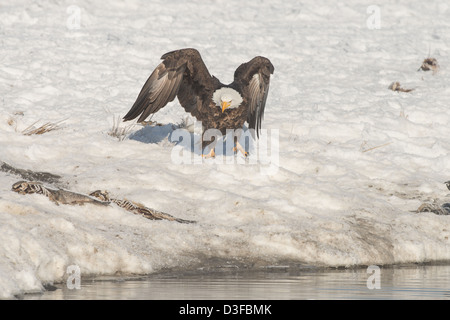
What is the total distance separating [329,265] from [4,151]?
4360 mm

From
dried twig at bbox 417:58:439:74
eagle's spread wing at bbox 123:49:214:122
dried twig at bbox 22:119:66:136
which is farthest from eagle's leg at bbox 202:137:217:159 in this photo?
dried twig at bbox 417:58:439:74

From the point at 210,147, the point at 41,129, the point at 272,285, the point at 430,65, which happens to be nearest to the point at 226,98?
the point at 210,147

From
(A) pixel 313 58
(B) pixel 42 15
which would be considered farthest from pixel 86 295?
(B) pixel 42 15

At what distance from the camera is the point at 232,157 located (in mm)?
10367

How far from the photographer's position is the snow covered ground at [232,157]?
24.1 ft

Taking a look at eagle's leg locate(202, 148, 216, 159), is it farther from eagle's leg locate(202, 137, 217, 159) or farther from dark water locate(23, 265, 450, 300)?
dark water locate(23, 265, 450, 300)

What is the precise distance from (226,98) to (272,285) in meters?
4.39

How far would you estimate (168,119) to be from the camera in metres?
12.2

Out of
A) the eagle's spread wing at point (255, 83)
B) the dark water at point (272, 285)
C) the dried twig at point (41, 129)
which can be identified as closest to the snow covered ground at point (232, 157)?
the dried twig at point (41, 129)

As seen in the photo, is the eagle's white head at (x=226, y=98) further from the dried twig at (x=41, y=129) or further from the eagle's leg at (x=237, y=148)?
the dried twig at (x=41, y=129)

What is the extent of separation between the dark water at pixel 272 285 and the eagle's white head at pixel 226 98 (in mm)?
3532

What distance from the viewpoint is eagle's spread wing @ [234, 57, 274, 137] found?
11016 mm

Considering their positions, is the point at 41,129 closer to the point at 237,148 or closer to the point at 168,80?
the point at 168,80

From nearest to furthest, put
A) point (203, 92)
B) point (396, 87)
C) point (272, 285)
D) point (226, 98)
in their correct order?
point (272, 285) < point (226, 98) < point (203, 92) < point (396, 87)
